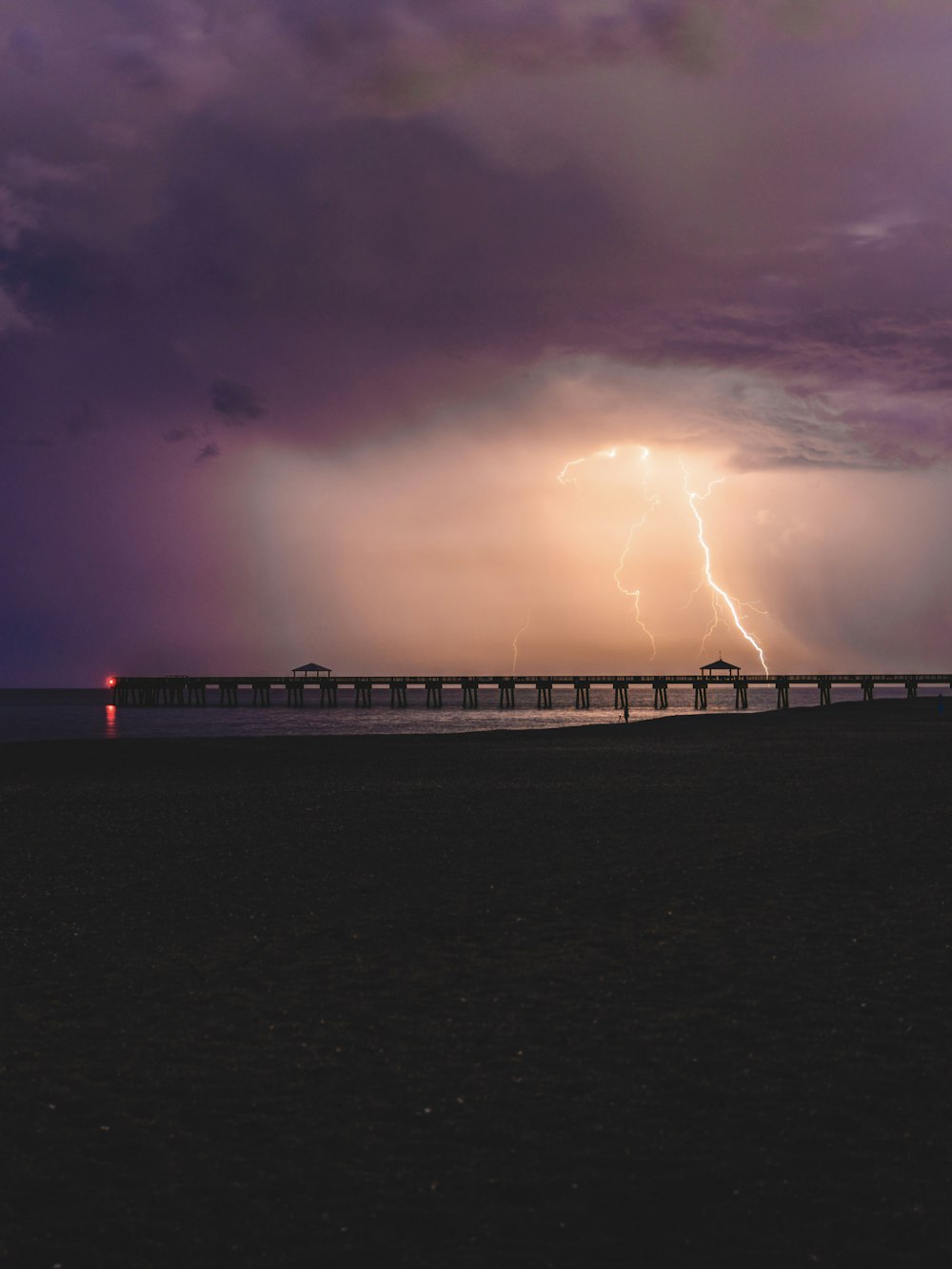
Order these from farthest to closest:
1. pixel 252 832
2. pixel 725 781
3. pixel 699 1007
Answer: pixel 725 781 → pixel 252 832 → pixel 699 1007

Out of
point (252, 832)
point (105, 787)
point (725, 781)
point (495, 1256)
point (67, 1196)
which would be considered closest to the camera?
point (495, 1256)

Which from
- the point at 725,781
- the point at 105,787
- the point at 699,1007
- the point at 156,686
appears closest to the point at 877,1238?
the point at 699,1007

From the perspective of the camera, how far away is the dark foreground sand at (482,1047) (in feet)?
16.5

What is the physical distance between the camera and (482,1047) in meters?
7.41

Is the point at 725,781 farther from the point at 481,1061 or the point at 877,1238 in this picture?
the point at 877,1238

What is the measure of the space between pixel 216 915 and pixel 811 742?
101ft

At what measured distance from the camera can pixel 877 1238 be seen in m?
4.81

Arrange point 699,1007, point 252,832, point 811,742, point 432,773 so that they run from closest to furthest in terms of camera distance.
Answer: point 699,1007 < point 252,832 < point 432,773 < point 811,742

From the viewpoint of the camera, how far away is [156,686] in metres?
136

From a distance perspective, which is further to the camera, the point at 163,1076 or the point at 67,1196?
the point at 163,1076

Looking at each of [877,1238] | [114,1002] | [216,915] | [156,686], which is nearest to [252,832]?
[216,915]

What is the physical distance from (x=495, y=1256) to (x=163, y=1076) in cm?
307

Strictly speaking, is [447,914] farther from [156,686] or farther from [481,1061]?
[156,686]

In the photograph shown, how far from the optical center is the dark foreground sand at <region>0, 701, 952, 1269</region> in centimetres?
502
